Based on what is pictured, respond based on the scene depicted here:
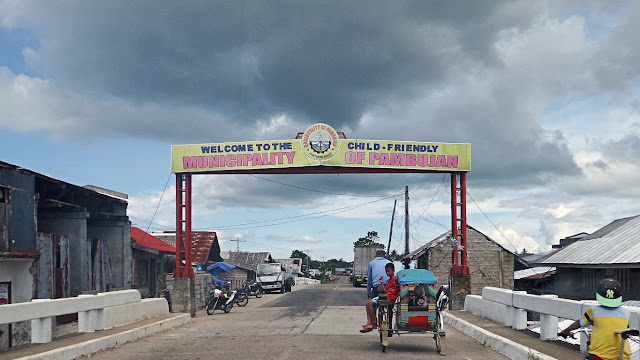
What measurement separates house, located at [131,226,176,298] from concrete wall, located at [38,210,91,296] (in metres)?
8.61

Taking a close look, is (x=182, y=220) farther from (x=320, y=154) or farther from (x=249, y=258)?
(x=249, y=258)

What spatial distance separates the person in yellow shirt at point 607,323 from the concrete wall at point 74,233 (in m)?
19.8

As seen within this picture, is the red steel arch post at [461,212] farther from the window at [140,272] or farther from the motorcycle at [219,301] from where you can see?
the window at [140,272]

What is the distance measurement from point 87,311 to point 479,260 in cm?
3657

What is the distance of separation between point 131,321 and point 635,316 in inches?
473

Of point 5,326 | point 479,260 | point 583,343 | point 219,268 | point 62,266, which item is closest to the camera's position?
point 583,343

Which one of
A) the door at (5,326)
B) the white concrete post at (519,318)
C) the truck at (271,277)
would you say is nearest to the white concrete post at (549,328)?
the white concrete post at (519,318)

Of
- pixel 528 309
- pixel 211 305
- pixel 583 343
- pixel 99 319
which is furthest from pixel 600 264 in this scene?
pixel 99 319

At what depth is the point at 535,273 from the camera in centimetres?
3903

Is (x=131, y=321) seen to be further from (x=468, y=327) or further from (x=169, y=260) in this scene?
(x=169, y=260)

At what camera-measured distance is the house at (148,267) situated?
33906 millimetres

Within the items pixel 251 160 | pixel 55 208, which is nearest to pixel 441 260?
pixel 251 160

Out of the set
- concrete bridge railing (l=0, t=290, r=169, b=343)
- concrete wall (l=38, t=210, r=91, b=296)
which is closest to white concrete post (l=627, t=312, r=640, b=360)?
concrete bridge railing (l=0, t=290, r=169, b=343)

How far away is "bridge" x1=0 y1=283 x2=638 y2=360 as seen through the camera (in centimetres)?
1098
